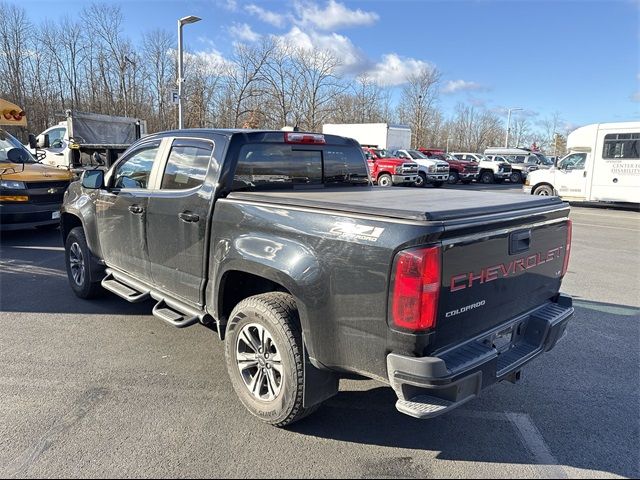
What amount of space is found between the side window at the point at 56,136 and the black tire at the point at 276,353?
15.1 m

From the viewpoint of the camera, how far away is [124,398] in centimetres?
334

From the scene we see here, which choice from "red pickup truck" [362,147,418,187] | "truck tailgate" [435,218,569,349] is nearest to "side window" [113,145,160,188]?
"truck tailgate" [435,218,569,349]

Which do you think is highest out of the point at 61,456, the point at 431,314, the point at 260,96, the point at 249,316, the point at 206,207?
the point at 260,96

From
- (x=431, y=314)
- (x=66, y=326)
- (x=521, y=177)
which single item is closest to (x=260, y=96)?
(x=521, y=177)

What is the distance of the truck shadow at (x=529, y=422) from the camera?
280cm

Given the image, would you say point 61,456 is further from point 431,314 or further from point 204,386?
point 431,314

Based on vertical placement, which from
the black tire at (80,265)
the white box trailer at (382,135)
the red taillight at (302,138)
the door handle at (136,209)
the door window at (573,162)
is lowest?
the black tire at (80,265)

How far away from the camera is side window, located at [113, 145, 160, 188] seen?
4.29 metres

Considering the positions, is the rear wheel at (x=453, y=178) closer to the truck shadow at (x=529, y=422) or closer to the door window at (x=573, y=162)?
the door window at (x=573, y=162)

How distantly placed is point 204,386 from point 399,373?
1.80 m

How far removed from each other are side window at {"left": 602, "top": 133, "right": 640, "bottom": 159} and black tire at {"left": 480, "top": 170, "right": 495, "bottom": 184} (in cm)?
1390

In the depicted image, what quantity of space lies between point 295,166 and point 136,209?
1.51 metres

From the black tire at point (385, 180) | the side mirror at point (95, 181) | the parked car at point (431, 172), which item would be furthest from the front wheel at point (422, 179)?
the side mirror at point (95, 181)

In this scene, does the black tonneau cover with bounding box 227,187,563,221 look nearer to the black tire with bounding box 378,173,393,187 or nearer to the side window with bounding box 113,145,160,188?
the side window with bounding box 113,145,160,188
